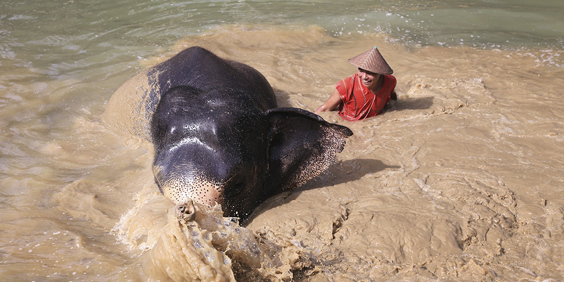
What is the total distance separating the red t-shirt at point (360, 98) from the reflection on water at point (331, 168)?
16cm

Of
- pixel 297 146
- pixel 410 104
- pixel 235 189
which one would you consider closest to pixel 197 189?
pixel 235 189

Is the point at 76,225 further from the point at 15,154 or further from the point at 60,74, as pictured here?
the point at 60,74

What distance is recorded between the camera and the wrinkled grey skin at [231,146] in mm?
3461

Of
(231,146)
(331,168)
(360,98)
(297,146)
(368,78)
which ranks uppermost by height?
(231,146)

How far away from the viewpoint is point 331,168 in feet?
14.2

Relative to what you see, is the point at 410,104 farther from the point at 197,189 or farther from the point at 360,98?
the point at 197,189

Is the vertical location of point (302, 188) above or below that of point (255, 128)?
below

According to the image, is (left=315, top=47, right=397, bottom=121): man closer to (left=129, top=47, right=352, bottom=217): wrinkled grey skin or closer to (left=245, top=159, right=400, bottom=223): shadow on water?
(left=245, top=159, right=400, bottom=223): shadow on water

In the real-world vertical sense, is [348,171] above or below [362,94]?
below

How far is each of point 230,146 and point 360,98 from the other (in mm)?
2295

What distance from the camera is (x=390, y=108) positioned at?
561 cm

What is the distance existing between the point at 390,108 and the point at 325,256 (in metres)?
3.08

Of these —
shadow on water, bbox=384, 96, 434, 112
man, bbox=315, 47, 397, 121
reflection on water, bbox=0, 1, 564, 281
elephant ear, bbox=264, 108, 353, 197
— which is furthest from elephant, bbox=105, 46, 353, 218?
shadow on water, bbox=384, 96, 434, 112

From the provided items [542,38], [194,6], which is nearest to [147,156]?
[194,6]
